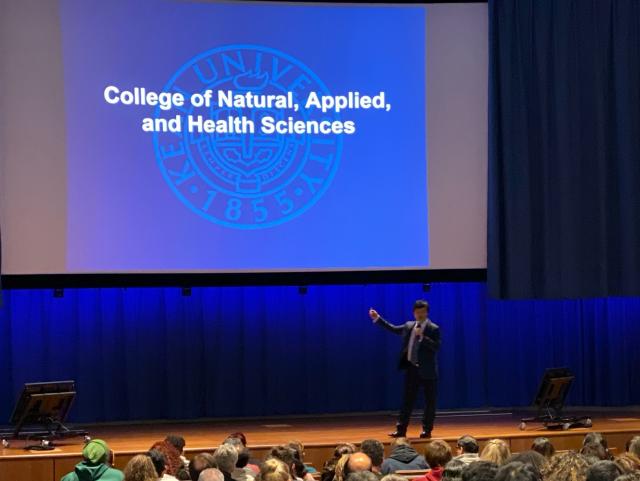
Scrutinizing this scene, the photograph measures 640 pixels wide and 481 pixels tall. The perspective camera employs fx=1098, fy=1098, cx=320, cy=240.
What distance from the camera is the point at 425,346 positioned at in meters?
9.34

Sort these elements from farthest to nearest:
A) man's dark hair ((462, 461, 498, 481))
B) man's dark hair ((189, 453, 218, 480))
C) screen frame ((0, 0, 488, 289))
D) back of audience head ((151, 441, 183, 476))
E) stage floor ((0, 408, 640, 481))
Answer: screen frame ((0, 0, 488, 289)) → stage floor ((0, 408, 640, 481)) → back of audience head ((151, 441, 183, 476)) → man's dark hair ((189, 453, 218, 480)) → man's dark hair ((462, 461, 498, 481))

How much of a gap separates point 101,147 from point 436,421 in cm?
418

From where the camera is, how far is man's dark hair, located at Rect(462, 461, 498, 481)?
3.60m

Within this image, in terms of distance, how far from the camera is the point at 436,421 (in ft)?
35.5

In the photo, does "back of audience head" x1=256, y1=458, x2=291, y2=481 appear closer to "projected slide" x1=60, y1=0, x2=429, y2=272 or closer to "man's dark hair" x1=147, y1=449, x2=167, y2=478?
"man's dark hair" x1=147, y1=449, x2=167, y2=478

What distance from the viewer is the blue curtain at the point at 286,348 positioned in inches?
425

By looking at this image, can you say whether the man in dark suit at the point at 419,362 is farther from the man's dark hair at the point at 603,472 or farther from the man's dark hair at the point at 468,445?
the man's dark hair at the point at 603,472

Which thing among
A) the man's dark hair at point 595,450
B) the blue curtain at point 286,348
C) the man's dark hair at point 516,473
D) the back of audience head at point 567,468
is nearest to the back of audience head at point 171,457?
the man's dark hair at point 595,450

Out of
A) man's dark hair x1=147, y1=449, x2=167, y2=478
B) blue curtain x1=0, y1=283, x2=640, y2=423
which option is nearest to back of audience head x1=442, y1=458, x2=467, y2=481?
man's dark hair x1=147, y1=449, x2=167, y2=478

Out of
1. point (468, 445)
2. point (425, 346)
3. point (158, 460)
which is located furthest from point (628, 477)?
point (425, 346)

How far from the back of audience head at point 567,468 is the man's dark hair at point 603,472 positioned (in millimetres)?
114

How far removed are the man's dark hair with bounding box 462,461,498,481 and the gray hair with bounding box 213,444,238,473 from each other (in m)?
2.15

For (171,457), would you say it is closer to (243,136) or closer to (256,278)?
(256,278)

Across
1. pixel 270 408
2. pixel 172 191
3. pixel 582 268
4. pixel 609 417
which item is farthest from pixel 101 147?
pixel 609 417
